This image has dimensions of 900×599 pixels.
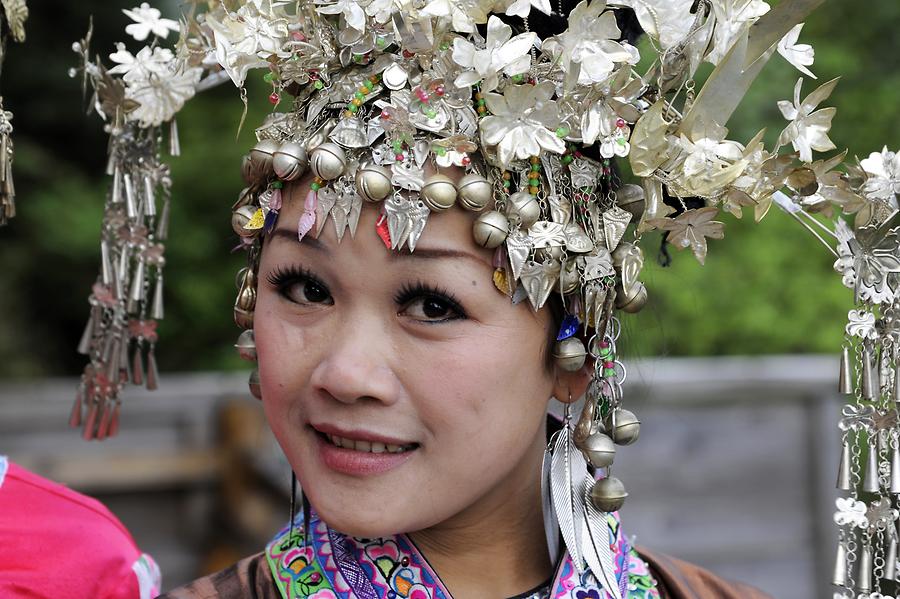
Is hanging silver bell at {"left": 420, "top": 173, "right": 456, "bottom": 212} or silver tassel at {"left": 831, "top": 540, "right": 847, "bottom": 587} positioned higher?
hanging silver bell at {"left": 420, "top": 173, "right": 456, "bottom": 212}

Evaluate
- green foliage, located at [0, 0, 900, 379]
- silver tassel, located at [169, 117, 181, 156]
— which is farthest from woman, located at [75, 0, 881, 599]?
green foliage, located at [0, 0, 900, 379]

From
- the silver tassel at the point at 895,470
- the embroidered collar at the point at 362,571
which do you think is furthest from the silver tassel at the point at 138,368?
the silver tassel at the point at 895,470

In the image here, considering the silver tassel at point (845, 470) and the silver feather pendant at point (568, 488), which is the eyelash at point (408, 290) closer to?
the silver feather pendant at point (568, 488)

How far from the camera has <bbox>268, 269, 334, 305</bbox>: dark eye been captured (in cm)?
149

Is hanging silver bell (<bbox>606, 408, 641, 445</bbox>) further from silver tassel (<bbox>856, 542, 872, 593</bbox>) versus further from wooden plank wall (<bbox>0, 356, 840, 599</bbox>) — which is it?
wooden plank wall (<bbox>0, 356, 840, 599</bbox>)

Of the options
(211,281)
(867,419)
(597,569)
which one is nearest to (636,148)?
(867,419)

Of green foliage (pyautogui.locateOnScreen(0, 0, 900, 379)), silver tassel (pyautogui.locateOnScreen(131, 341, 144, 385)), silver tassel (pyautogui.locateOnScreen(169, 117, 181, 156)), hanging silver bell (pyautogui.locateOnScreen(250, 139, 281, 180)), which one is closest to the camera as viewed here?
hanging silver bell (pyautogui.locateOnScreen(250, 139, 281, 180))

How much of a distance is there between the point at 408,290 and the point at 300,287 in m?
0.18

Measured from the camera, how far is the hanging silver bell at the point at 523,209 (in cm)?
147

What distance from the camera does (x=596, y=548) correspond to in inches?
64.3

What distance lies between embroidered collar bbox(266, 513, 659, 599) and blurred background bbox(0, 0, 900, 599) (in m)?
1.72

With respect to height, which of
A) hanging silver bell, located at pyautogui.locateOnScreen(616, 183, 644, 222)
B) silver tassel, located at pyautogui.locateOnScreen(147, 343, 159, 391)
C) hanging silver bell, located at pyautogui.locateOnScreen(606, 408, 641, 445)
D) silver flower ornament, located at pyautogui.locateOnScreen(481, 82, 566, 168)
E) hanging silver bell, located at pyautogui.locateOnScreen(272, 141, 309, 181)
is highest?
silver flower ornament, located at pyautogui.locateOnScreen(481, 82, 566, 168)

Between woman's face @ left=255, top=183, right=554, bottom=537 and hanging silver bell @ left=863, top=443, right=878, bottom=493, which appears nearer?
woman's face @ left=255, top=183, right=554, bottom=537

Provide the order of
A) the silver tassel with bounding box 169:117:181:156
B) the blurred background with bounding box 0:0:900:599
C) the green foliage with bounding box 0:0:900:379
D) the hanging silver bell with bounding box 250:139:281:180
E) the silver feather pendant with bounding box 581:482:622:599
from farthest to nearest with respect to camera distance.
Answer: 1. the green foliage with bounding box 0:0:900:379
2. the blurred background with bounding box 0:0:900:599
3. the silver tassel with bounding box 169:117:181:156
4. the silver feather pendant with bounding box 581:482:622:599
5. the hanging silver bell with bounding box 250:139:281:180
